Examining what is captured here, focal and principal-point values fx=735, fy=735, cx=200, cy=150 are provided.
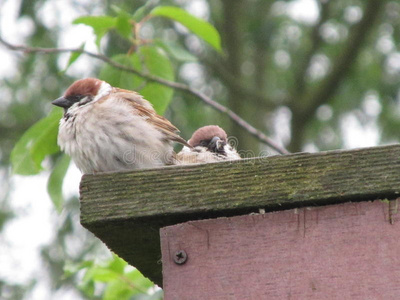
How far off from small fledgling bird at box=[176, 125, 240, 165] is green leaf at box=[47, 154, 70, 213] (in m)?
0.95

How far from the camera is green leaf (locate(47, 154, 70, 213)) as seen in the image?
110 inches

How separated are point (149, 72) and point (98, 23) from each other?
32cm

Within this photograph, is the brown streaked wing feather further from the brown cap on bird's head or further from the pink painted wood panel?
the pink painted wood panel

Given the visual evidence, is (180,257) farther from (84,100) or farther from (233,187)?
(84,100)

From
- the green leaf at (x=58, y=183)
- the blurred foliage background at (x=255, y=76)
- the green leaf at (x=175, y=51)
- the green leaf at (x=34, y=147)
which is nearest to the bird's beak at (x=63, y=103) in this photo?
the green leaf at (x=34, y=147)

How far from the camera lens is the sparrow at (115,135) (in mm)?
2684

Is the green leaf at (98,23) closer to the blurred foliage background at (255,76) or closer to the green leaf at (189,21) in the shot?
the green leaf at (189,21)

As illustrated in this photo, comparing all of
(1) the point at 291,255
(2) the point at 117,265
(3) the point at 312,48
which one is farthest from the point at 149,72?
(3) the point at 312,48

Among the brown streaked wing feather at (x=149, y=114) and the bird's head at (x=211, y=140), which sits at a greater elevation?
the bird's head at (x=211, y=140)

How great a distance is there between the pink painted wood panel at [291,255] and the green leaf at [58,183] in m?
0.98

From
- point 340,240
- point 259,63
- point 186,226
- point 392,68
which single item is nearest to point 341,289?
point 340,240

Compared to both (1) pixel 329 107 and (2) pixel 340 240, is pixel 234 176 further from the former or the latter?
(1) pixel 329 107

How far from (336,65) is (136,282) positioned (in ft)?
16.4

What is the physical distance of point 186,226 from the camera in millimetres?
1906
